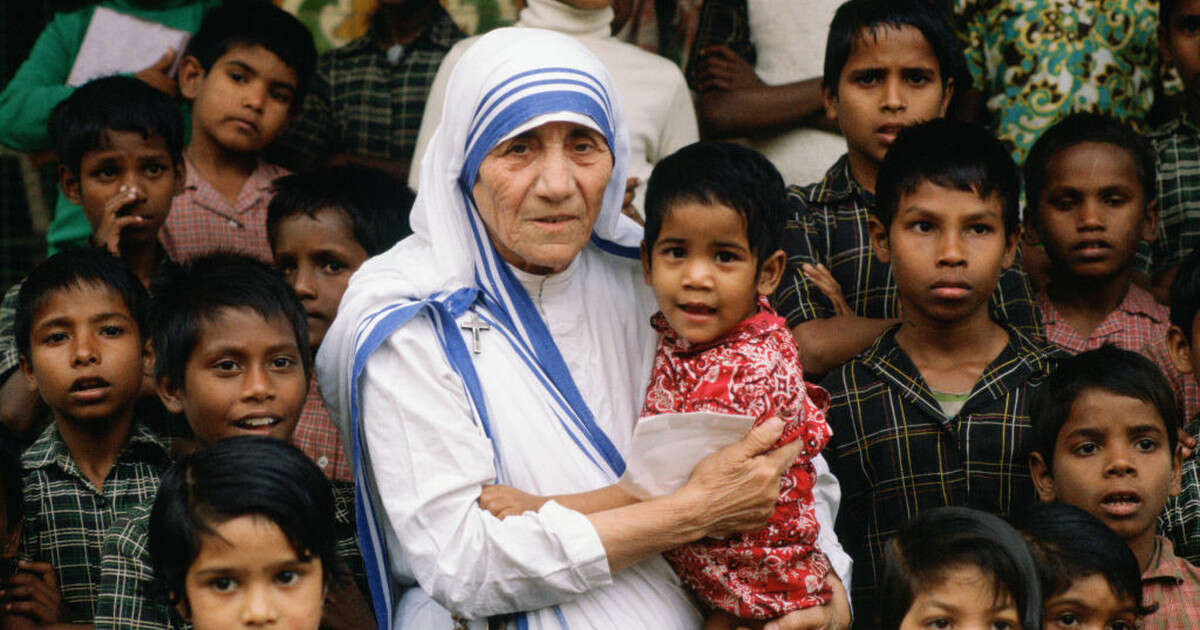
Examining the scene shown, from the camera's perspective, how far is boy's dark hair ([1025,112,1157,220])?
175 inches

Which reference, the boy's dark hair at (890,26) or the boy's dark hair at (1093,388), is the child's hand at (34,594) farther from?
the boy's dark hair at (890,26)

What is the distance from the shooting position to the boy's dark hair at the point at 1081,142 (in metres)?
4.45

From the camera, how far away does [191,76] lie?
206 inches

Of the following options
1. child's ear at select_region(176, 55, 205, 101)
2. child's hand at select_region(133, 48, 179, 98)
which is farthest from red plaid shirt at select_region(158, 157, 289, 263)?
child's hand at select_region(133, 48, 179, 98)

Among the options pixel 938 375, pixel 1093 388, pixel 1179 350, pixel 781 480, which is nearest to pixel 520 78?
pixel 781 480

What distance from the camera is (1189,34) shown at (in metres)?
4.89

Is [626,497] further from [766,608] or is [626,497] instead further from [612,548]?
[766,608]

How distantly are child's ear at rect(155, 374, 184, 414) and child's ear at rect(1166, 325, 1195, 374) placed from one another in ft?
9.18

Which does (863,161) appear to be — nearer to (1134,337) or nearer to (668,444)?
(1134,337)

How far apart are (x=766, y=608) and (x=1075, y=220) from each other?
1.90m

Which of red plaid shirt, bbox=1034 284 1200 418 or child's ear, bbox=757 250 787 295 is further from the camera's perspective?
red plaid shirt, bbox=1034 284 1200 418

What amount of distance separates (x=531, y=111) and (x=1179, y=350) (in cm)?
212

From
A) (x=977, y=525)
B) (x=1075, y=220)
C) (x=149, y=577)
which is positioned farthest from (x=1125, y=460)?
(x=149, y=577)

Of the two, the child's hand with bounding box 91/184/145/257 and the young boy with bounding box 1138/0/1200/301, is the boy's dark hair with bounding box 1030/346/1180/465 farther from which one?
the child's hand with bounding box 91/184/145/257
